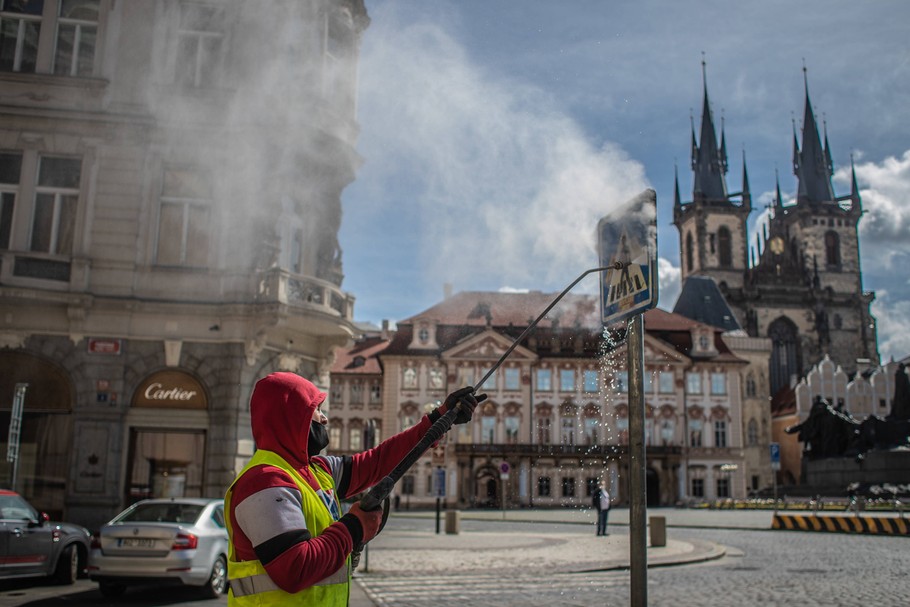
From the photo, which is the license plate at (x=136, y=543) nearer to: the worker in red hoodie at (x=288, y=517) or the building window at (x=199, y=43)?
the worker in red hoodie at (x=288, y=517)

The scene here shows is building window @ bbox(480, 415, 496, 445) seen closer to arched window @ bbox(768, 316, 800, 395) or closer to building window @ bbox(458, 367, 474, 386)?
building window @ bbox(458, 367, 474, 386)

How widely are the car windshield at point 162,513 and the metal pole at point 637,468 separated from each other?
785 cm

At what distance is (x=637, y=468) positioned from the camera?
551 centimetres

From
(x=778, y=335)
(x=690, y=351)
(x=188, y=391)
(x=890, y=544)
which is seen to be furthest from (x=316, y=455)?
(x=778, y=335)

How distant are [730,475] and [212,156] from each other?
54328mm

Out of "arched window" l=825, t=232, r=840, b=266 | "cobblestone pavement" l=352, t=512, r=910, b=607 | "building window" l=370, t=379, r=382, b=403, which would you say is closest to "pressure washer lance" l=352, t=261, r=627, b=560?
"cobblestone pavement" l=352, t=512, r=910, b=607

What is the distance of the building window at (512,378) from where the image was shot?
2133 inches

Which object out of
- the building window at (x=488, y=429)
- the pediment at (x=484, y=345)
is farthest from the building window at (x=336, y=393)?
the pediment at (x=484, y=345)

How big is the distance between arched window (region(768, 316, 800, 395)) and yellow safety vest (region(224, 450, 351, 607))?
320ft

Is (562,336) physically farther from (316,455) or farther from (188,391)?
(188,391)

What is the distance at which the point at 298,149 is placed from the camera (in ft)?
63.6

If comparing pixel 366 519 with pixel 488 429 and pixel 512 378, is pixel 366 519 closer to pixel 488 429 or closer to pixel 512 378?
pixel 512 378

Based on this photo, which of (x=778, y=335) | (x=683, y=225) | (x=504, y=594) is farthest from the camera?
(x=683, y=225)

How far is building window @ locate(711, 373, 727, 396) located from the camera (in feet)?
210
